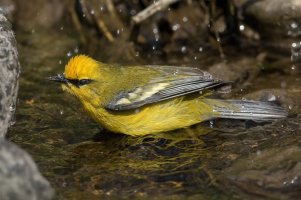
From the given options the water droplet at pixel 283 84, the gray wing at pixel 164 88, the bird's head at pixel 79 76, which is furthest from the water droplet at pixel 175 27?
the bird's head at pixel 79 76

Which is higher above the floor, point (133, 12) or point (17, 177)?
point (133, 12)

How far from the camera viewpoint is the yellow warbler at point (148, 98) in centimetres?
666

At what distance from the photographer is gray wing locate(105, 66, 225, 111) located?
664cm

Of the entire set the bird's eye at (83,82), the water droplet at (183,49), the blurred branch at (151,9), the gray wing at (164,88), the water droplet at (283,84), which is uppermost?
the blurred branch at (151,9)

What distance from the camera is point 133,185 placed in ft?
18.5

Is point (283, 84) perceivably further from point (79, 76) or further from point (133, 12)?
point (133, 12)

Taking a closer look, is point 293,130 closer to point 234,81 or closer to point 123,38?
point 234,81

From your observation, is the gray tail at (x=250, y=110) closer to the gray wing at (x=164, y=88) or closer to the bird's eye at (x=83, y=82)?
the gray wing at (x=164, y=88)

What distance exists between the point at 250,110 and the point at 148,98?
1028 mm

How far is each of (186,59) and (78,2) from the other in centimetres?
187

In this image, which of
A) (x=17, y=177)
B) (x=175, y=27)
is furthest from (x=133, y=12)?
(x=17, y=177)

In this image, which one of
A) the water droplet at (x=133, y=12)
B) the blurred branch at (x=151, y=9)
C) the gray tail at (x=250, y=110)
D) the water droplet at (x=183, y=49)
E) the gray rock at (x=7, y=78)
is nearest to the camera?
the gray rock at (x=7, y=78)

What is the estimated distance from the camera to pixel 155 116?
6766 mm

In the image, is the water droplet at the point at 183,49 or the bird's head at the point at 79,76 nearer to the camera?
the bird's head at the point at 79,76
